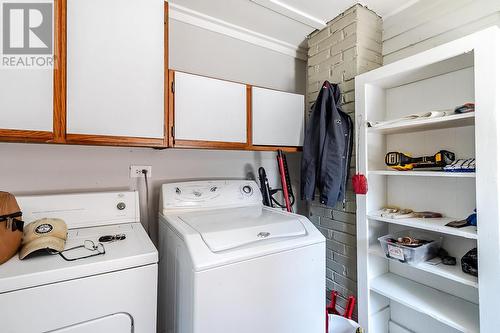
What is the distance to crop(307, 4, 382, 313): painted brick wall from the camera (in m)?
1.91

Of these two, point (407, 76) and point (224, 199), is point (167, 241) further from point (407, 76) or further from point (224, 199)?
point (407, 76)

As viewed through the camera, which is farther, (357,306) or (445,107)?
(357,306)

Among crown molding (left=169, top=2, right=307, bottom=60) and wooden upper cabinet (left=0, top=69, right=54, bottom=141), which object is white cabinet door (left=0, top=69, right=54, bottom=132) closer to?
wooden upper cabinet (left=0, top=69, right=54, bottom=141)

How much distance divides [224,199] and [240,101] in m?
0.74

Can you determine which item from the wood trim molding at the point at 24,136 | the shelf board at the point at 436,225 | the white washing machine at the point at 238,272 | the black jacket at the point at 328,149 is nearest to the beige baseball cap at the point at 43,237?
the wood trim molding at the point at 24,136

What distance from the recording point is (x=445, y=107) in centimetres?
157

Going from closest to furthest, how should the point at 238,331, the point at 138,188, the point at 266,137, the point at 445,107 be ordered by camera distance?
the point at 238,331 < the point at 445,107 < the point at 138,188 < the point at 266,137

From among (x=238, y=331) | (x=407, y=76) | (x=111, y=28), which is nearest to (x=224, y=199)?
(x=238, y=331)

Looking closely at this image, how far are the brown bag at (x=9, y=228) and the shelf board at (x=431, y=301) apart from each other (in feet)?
6.67

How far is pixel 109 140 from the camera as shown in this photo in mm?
1309

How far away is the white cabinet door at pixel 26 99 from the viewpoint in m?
1.09

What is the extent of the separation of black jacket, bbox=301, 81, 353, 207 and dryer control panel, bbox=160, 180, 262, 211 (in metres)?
0.46

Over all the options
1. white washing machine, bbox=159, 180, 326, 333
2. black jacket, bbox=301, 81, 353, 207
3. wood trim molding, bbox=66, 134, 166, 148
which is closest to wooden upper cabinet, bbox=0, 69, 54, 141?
wood trim molding, bbox=66, 134, 166, 148

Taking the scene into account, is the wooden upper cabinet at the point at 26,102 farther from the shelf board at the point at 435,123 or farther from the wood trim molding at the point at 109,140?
the shelf board at the point at 435,123
